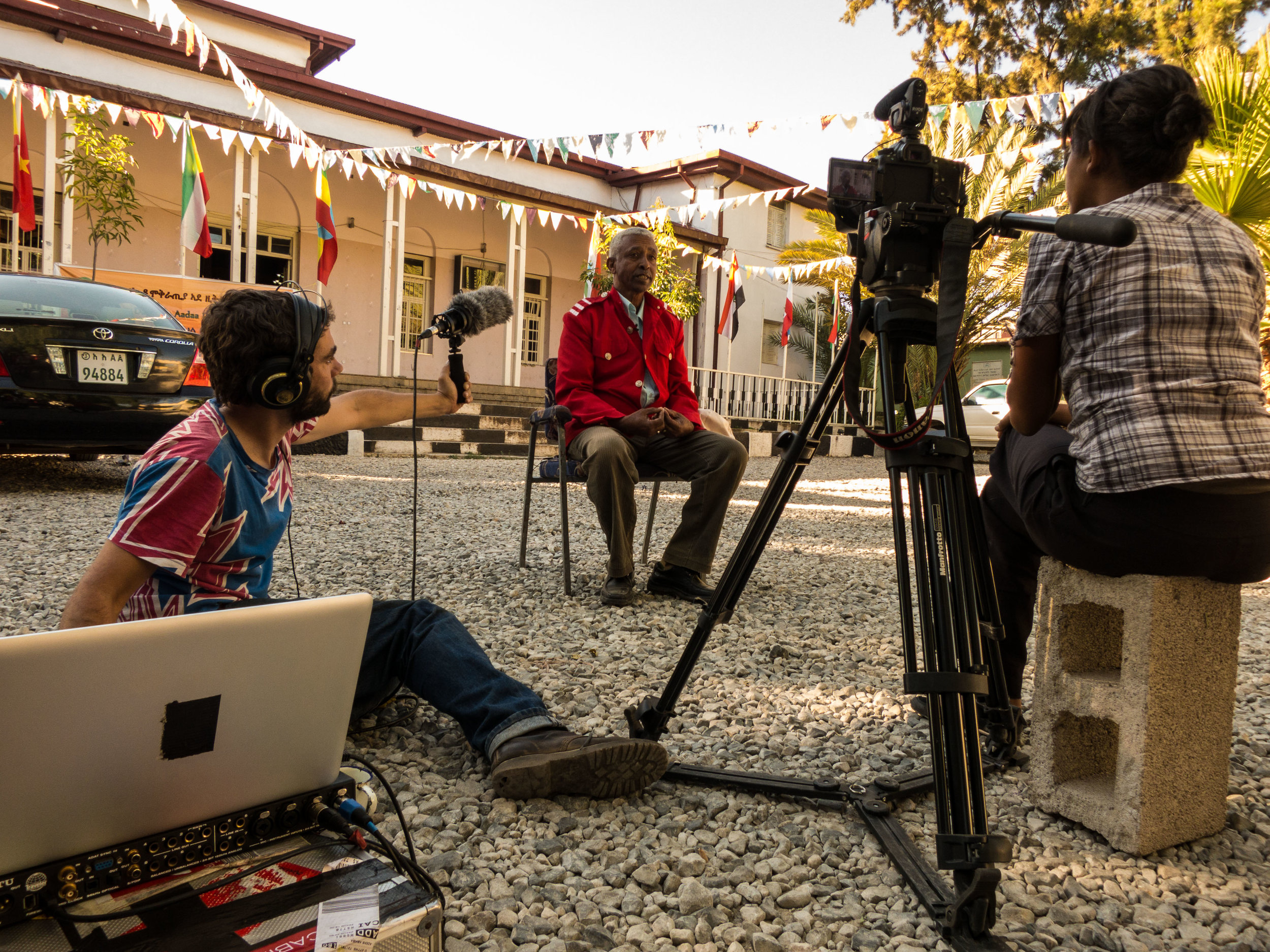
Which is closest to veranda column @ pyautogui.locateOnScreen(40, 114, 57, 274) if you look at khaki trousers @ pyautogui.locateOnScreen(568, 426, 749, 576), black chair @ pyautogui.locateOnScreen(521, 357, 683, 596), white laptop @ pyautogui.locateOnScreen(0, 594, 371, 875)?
black chair @ pyautogui.locateOnScreen(521, 357, 683, 596)

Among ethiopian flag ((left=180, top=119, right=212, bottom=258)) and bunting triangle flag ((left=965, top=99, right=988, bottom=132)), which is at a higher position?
bunting triangle flag ((left=965, top=99, right=988, bottom=132))

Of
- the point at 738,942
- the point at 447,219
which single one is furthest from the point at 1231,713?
the point at 447,219

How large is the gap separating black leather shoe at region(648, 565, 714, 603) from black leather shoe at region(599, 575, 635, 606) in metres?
0.18

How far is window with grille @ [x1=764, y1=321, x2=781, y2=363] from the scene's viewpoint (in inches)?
840

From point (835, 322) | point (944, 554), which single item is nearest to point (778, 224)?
point (835, 322)

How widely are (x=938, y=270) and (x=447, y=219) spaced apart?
15.6m

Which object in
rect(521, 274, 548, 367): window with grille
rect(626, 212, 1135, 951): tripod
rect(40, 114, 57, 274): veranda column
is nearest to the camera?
rect(626, 212, 1135, 951): tripod

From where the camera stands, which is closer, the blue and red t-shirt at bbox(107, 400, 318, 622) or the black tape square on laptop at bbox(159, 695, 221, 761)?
the black tape square on laptop at bbox(159, 695, 221, 761)

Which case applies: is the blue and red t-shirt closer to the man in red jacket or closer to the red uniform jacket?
the man in red jacket

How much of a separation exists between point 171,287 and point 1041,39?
69.9 ft

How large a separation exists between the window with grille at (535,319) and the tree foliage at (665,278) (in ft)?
12.6

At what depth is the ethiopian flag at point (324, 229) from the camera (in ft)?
33.7

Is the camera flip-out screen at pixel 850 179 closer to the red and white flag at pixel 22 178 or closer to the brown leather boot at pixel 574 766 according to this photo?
the brown leather boot at pixel 574 766

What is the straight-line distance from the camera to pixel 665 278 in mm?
13656
